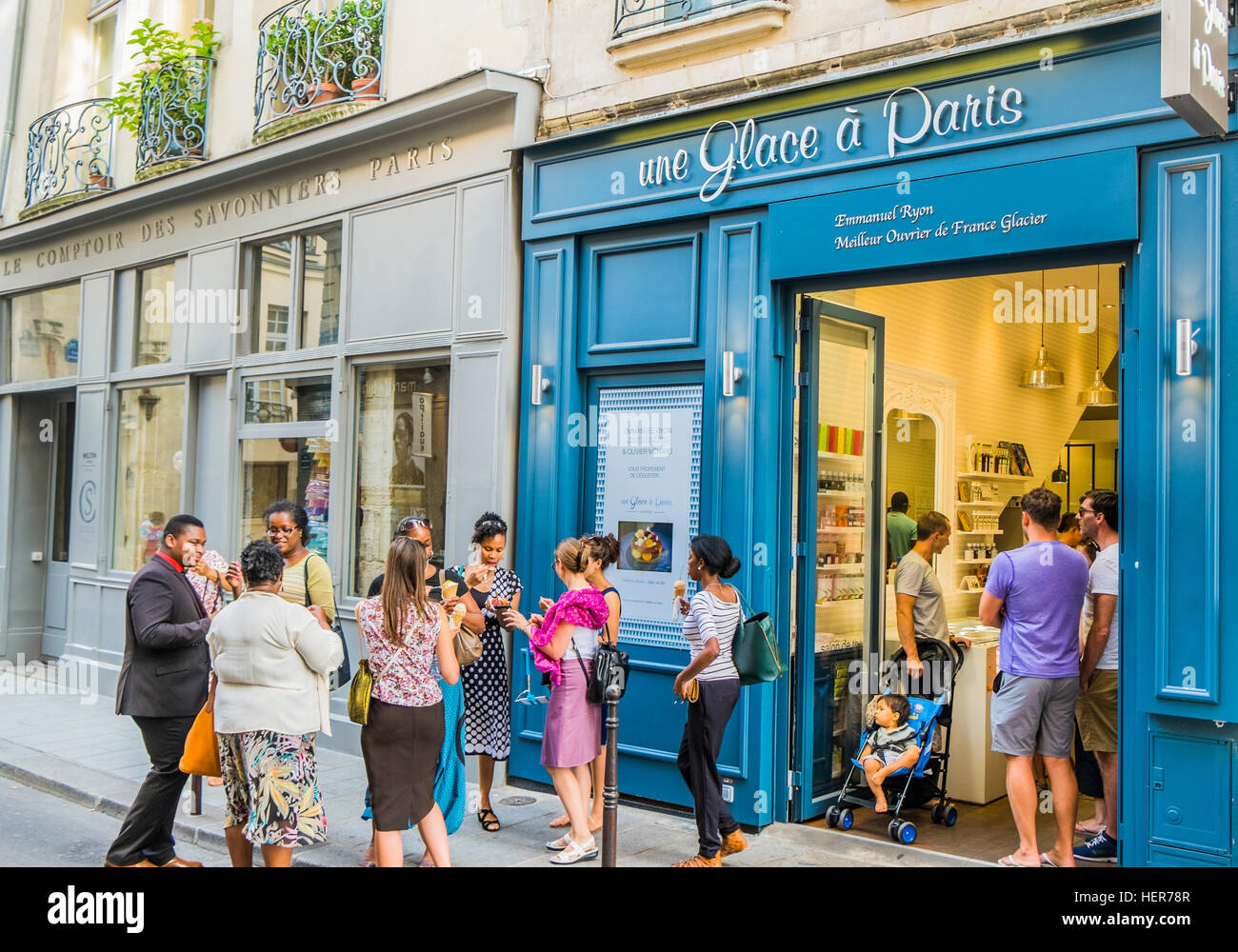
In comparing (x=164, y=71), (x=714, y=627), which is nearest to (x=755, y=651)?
(x=714, y=627)

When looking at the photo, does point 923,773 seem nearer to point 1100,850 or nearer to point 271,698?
point 1100,850

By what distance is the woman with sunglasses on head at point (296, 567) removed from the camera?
21.8ft

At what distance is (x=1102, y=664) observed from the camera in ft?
21.2

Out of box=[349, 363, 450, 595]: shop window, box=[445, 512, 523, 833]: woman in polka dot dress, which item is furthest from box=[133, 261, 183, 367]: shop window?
box=[445, 512, 523, 833]: woman in polka dot dress

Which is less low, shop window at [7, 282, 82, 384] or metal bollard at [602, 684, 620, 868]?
shop window at [7, 282, 82, 384]

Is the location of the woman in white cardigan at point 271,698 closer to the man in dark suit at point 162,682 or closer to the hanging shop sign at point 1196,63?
the man in dark suit at point 162,682

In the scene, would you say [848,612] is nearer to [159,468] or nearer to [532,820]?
[532,820]

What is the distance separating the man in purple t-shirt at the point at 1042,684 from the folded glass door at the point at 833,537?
132 centimetres

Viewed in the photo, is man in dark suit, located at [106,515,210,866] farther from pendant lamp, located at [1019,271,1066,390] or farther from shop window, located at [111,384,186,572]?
pendant lamp, located at [1019,271,1066,390]

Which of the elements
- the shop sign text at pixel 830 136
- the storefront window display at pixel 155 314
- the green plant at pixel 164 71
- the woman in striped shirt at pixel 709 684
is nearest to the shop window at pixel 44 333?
the storefront window display at pixel 155 314

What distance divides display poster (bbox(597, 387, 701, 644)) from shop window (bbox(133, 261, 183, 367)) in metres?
6.24

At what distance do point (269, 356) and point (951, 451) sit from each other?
6.32 m

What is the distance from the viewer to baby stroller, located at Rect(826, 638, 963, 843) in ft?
22.6
